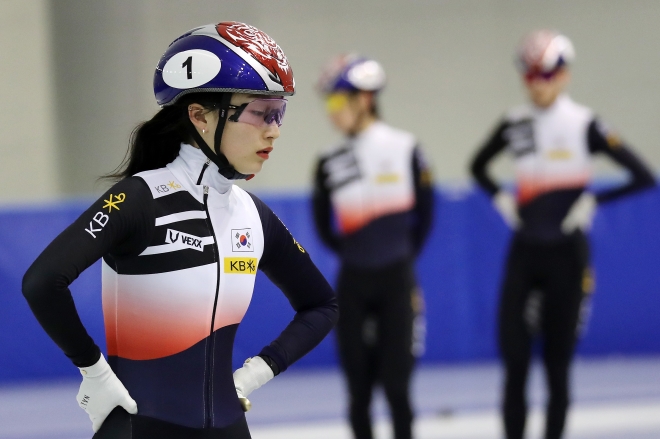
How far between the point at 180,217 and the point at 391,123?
8757 mm

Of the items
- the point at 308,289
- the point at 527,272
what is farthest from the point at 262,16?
the point at 308,289

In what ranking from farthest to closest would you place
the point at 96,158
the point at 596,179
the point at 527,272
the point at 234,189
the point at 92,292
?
the point at 96,158, the point at 596,179, the point at 92,292, the point at 527,272, the point at 234,189

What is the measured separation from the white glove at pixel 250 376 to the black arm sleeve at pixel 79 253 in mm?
457

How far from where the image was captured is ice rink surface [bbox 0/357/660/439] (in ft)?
20.8

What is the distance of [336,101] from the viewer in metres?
5.48

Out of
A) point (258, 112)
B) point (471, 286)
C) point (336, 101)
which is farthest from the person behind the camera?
point (471, 286)

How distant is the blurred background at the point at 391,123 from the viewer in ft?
26.3

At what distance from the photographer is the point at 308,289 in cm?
271

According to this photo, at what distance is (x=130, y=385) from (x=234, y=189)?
1.92 ft

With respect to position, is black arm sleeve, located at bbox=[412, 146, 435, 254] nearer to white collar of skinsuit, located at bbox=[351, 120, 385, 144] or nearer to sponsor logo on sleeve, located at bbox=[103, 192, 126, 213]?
white collar of skinsuit, located at bbox=[351, 120, 385, 144]

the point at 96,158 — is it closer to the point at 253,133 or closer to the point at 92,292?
the point at 92,292

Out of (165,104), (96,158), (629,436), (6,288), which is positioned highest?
(165,104)

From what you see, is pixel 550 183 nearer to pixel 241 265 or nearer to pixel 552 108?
pixel 552 108

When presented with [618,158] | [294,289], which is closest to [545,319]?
[618,158]
